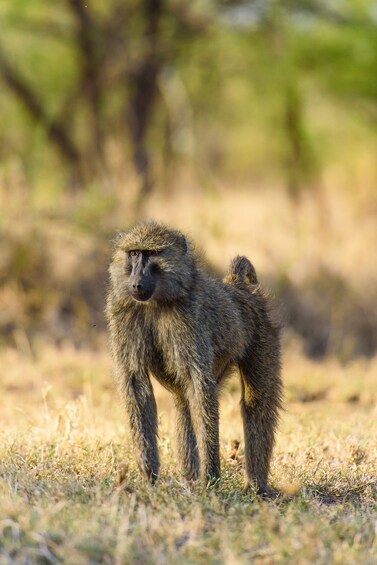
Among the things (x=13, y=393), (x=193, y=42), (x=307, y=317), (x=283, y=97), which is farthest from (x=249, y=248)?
(x=283, y=97)

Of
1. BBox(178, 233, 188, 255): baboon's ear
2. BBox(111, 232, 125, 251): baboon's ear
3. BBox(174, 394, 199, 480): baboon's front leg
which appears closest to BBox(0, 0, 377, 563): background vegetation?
BBox(174, 394, 199, 480): baboon's front leg

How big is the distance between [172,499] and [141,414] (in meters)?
0.59

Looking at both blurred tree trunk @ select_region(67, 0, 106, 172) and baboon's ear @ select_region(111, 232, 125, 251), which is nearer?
baboon's ear @ select_region(111, 232, 125, 251)

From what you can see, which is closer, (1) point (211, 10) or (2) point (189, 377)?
(2) point (189, 377)

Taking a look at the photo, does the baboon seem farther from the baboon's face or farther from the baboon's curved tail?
the baboon's curved tail

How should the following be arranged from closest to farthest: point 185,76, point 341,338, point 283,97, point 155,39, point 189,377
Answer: point 189,377
point 341,338
point 155,39
point 283,97
point 185,76

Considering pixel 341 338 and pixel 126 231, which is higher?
pixel 126 231

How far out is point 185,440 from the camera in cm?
459

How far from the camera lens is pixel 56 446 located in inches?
187

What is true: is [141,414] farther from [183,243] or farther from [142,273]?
[183,243]

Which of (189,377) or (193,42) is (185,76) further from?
(189,377)

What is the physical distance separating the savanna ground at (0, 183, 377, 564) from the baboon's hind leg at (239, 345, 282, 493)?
17cm

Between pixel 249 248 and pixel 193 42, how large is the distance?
7.50 m

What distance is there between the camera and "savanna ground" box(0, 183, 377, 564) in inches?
130
